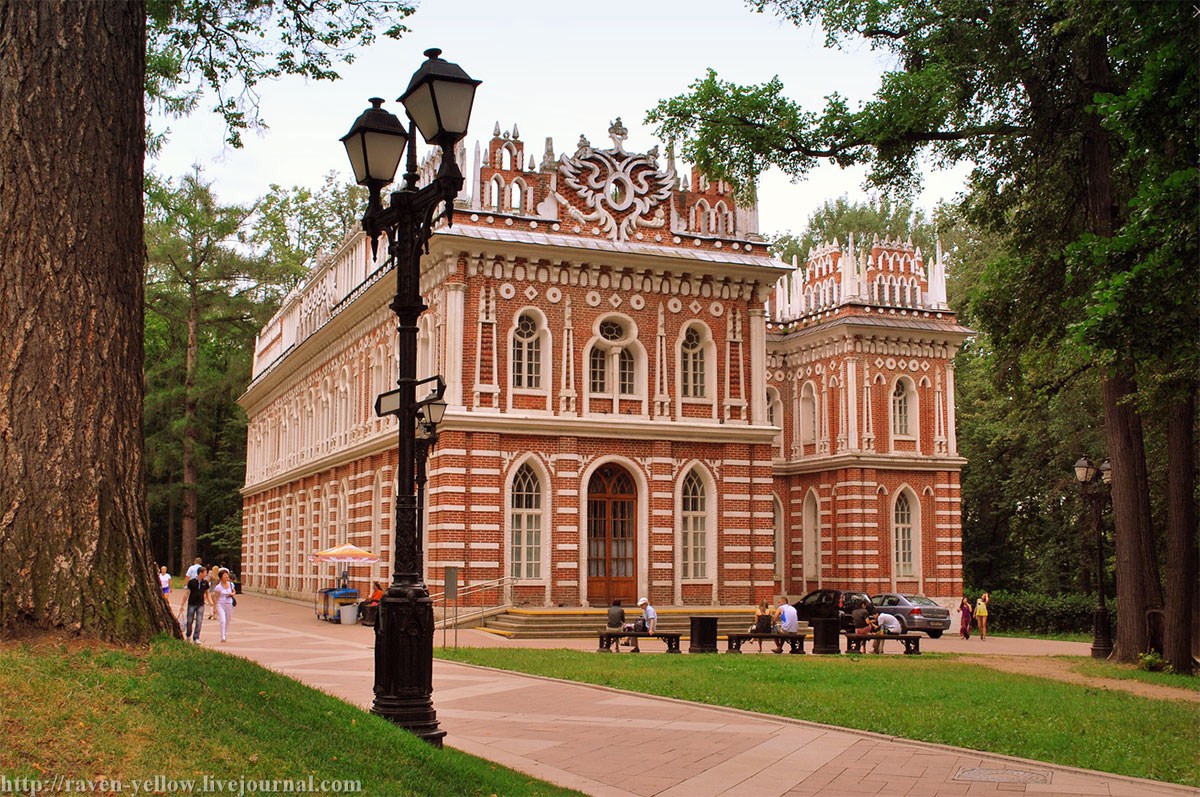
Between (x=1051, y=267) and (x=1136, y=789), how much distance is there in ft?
46.8

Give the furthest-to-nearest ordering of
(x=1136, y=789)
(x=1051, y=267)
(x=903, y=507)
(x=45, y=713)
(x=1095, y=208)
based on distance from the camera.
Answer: (x=903, y=507) → (x=1051, y=267) → (x=1095, y=208) → (x=1136, y=789) → (x=45, y=713)

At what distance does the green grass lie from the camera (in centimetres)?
1819

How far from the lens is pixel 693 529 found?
1275 inches

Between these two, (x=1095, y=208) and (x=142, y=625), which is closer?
(x=142, y=625)

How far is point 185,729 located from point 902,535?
118ft

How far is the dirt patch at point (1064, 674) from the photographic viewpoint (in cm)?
A: 1672

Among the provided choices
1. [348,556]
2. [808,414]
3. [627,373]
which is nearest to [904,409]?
[808,414]

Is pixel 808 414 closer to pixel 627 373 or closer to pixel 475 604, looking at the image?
pixel 627 373

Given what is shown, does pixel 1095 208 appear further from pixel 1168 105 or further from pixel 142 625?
pixel 142 625

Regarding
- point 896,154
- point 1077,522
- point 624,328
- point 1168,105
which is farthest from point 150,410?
point 1168,105

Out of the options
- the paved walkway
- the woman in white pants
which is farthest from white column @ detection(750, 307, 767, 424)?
the paved walkway

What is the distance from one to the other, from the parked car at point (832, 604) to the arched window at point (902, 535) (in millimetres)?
5184

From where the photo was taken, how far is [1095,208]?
2014 cm

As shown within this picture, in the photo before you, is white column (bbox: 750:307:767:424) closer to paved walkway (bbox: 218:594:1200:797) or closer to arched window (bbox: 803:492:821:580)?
arched window (bbox: 803:492:821:580)
